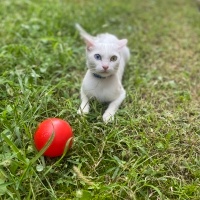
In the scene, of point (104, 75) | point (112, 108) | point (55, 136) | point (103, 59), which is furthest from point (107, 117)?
point (55, 136)

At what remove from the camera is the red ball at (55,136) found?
1980 mm

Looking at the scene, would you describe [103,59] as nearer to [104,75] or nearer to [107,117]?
[104,75]

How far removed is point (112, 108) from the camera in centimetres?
252

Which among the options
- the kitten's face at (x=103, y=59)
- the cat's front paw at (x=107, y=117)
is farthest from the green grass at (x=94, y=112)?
the kitten's face at (x=103, y=59)

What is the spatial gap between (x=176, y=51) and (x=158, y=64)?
40cm

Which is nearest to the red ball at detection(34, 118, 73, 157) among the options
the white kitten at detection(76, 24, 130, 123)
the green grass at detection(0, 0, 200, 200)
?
the green grass at detection(0, 0, 200, 200)

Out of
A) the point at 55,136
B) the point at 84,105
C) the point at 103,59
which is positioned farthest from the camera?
the point at 84,105

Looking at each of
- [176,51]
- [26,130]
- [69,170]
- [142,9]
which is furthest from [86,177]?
[142,9]

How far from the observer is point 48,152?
2.01 m

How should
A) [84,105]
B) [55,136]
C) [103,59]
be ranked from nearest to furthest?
[55,136]
[103,59]
[84,105]

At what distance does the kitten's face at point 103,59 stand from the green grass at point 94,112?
11.5 inches

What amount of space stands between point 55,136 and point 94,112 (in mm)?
600

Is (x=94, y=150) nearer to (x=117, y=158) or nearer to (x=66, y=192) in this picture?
(x=117, y=158)

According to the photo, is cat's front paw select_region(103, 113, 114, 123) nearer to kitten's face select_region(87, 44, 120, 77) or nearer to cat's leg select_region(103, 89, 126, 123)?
cat's leg select_region(103, 89, 126, 123)
